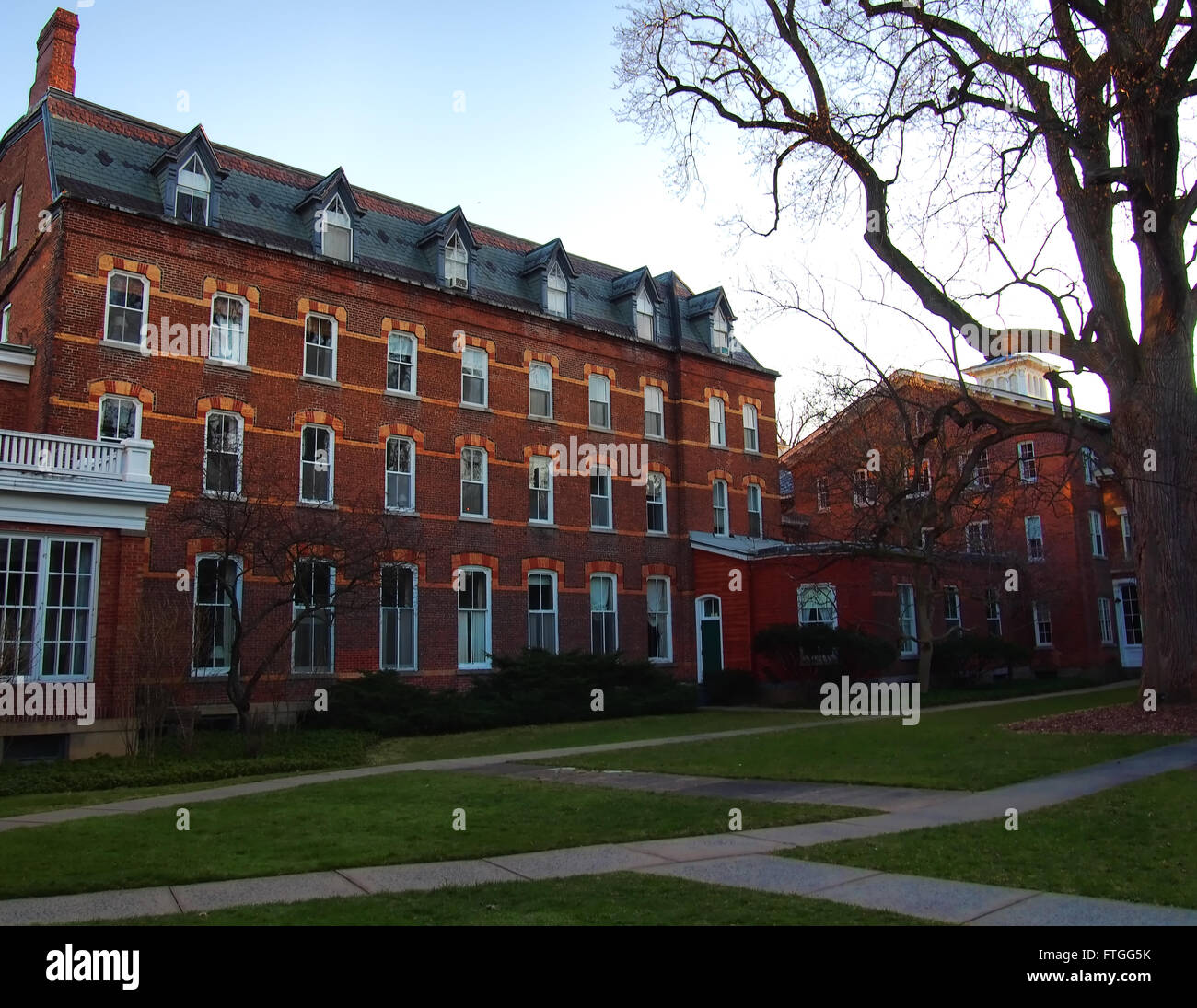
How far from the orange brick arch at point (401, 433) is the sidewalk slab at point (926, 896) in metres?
20.7

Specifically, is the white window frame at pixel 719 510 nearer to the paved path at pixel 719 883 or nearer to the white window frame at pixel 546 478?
the white window frame at pixel 546 478

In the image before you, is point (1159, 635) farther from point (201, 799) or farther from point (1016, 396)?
point (1016, 396)

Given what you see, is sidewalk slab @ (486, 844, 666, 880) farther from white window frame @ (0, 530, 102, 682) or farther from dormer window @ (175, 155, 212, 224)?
dormer window @ (175, 155, 212, 224)

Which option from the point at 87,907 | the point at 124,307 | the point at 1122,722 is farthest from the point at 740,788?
the point at 124,307

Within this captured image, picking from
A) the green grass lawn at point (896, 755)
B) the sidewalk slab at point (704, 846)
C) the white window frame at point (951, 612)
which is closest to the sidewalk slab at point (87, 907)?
the sidewalk slab at point (704, 846)

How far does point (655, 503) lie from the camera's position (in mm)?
33125

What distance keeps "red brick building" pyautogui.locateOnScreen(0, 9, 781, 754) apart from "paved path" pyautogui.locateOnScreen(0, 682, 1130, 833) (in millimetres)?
3752

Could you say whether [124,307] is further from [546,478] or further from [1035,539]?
[1035,539]

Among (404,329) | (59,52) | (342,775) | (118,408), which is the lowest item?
(342,775)

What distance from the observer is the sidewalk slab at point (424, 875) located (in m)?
7.41

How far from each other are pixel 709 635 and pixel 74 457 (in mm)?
20715

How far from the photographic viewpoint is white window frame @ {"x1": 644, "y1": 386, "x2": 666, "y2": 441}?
33375mm

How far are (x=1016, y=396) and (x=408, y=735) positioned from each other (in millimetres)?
31450
